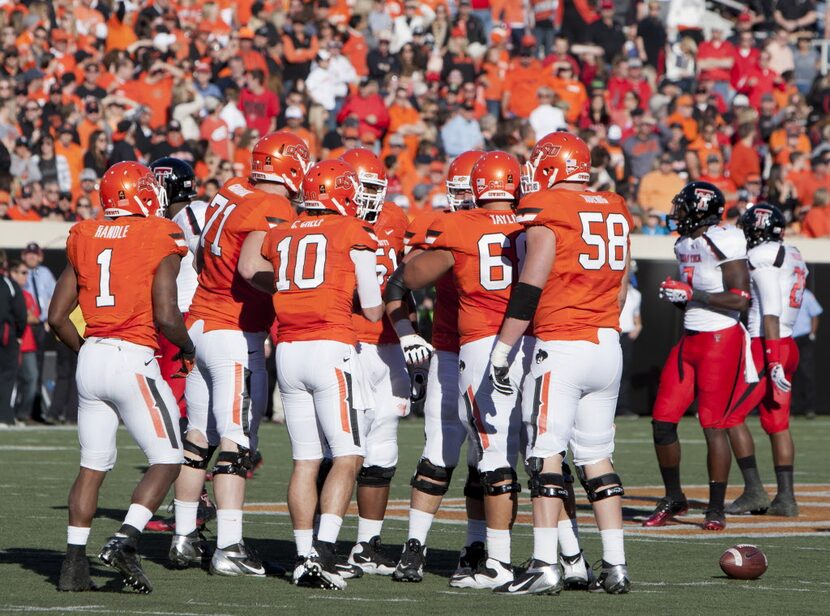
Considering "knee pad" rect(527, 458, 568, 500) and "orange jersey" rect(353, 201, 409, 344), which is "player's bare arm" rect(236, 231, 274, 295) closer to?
"orange jersey" rect(353, 201, 409, 344)

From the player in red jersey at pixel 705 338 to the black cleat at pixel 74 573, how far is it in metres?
4.05

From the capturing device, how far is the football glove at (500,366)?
23.5 ft

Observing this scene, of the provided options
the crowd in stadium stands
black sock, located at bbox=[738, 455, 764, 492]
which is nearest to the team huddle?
black sock, located at bbox=[738, 455, 764, 492]

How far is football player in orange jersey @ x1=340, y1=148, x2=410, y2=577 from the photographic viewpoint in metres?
8.04

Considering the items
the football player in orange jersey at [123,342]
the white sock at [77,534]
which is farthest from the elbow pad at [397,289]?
the white sock at [77,534]

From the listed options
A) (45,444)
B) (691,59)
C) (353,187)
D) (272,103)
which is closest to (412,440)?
(45,444)

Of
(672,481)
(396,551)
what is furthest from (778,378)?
(396,551)

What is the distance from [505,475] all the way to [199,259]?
2.11 m

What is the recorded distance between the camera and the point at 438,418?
7.89 meters

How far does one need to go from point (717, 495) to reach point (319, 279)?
3.61m

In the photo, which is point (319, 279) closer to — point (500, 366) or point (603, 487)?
point (500, 366)

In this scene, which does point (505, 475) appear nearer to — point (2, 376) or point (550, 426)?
point (550, 426)

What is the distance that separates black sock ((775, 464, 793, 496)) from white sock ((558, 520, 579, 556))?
3.51 meters

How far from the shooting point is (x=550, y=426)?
7160mm
